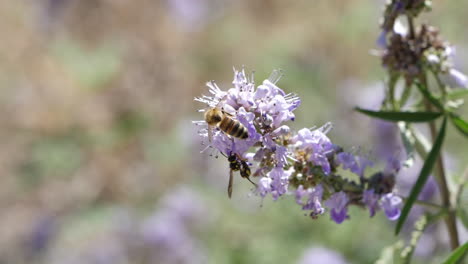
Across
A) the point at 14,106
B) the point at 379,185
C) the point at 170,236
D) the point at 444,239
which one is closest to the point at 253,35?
the point at 14,106

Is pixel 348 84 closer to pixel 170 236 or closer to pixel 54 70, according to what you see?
pixel 170 236

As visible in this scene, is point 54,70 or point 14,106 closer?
point 14,106

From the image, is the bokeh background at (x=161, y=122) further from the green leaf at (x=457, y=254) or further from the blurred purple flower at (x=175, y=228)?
Answer: the green leaf at (x=457, y=254)

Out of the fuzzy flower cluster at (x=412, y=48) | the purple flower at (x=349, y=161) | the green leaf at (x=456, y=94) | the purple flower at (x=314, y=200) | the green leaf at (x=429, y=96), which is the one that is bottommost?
the purple flower at (x=314, y=200)

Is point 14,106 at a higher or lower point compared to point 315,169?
higher

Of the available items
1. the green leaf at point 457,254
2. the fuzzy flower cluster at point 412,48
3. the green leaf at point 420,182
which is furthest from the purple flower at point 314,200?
the fuzzy flower cluster at point 412,48
